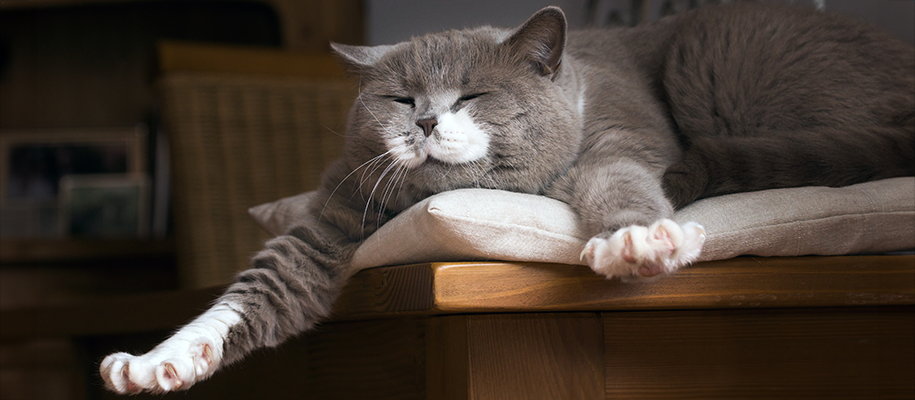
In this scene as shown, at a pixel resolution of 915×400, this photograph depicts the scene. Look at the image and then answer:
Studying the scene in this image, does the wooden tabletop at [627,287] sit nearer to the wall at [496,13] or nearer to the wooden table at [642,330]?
the wooden table at [642,330]

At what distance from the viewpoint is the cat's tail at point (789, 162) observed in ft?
3.03

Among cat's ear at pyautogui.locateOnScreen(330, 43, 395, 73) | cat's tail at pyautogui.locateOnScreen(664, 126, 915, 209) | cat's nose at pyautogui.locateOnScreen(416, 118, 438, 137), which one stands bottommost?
cat's tail at pyautogui.locateOnScreen(664, 126, 915, 209)

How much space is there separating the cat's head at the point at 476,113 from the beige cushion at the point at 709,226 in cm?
9

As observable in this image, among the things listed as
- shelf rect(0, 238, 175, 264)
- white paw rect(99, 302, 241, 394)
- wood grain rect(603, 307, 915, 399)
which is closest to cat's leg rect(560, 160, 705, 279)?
wood grain rect(603, 307, 915, 399)

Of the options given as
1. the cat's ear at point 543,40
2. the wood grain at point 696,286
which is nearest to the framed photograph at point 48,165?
the cat's ear at point 543,40

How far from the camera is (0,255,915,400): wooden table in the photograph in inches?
28.9

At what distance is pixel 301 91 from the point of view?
6.31ft

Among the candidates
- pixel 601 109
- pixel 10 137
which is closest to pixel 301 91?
pixel 601 109

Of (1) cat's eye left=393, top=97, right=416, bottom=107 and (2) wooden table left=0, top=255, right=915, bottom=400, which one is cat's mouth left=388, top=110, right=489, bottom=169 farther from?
(2) wooden table left=0, top=255, right=915, bottom=400

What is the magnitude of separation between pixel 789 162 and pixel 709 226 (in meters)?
0.22

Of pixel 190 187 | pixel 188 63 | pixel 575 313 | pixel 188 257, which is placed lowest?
pixel 188 257

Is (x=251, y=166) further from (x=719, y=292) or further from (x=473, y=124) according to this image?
(x=719, y=292)

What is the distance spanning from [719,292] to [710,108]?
450 mm

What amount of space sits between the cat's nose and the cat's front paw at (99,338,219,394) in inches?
15.6
